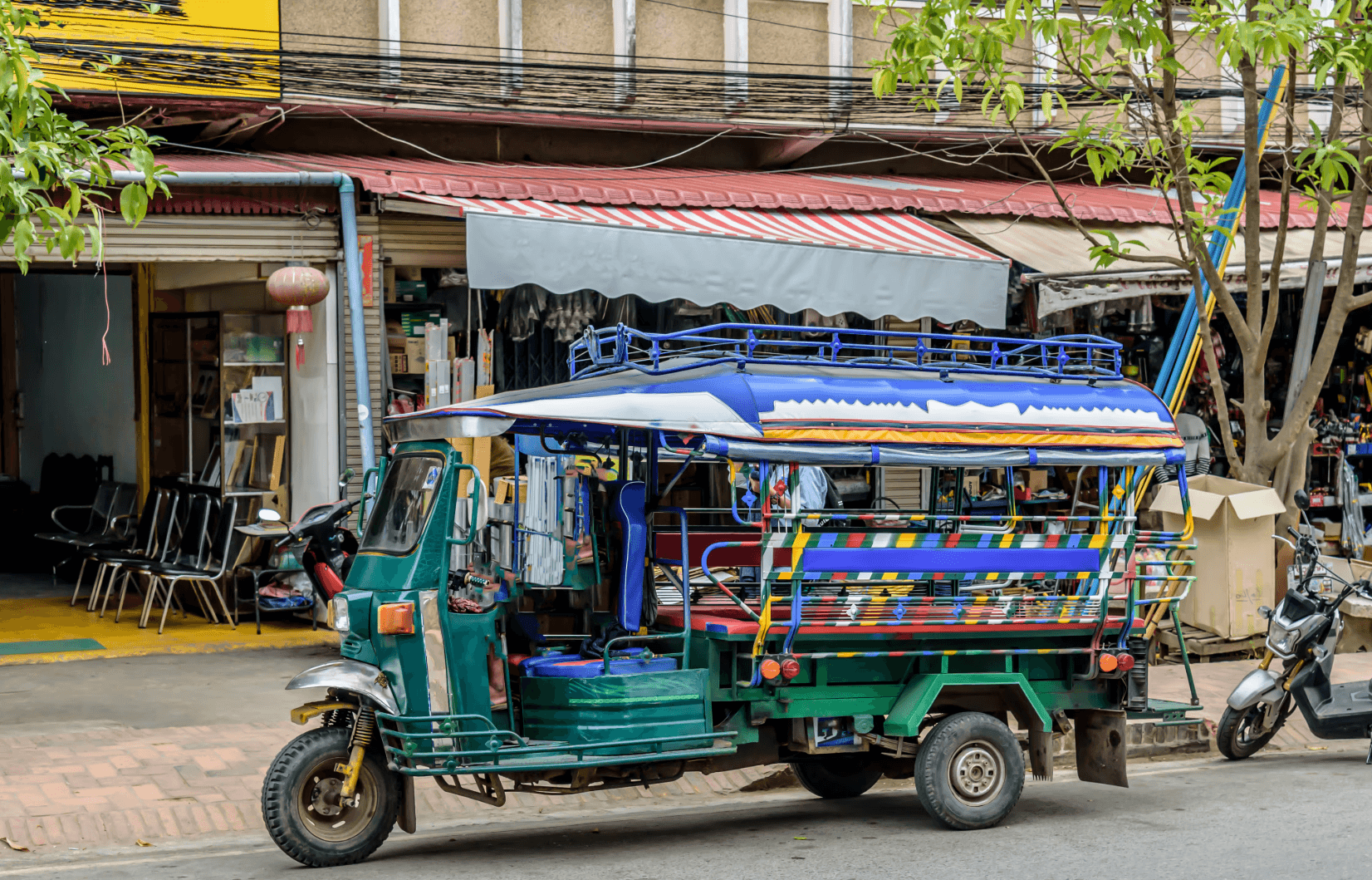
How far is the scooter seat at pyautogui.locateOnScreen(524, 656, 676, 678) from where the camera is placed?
6402 millimetres

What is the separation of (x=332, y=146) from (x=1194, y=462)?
7.90 meters

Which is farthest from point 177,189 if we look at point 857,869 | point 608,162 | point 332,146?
point 857,869

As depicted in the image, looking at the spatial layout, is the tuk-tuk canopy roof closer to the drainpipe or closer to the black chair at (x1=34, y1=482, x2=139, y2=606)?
the drainpipe

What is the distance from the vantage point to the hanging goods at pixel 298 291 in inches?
420

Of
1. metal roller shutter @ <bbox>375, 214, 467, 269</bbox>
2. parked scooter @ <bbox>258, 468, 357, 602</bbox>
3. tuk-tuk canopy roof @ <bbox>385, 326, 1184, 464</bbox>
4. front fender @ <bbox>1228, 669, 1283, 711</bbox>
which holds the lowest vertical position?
front fender @ <bbox>1228, 669, 1283, 711</bbox>

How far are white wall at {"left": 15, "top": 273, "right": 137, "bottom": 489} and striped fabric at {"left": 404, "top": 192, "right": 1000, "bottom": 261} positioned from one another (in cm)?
441

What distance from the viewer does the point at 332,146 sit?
12062 mm

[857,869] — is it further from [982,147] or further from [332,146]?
[982,147]

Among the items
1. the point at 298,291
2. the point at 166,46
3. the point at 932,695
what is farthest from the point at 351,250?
the point at 932,695

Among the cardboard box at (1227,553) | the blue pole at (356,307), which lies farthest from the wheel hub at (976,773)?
the blue pole at (356,307)

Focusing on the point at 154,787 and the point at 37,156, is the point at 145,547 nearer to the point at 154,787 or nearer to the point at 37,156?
the point at 154,787

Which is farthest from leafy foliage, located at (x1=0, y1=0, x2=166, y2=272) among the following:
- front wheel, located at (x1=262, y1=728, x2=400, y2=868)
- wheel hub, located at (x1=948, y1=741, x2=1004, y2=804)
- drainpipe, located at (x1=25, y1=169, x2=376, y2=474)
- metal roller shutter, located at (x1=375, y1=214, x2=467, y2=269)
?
wheel hub, located at (x1=948, y1=741, x2=1004, y2=804)

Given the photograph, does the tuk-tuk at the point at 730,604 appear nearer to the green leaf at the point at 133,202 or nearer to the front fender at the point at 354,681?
the front fender at the point at 354,681

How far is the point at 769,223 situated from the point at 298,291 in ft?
12.0
